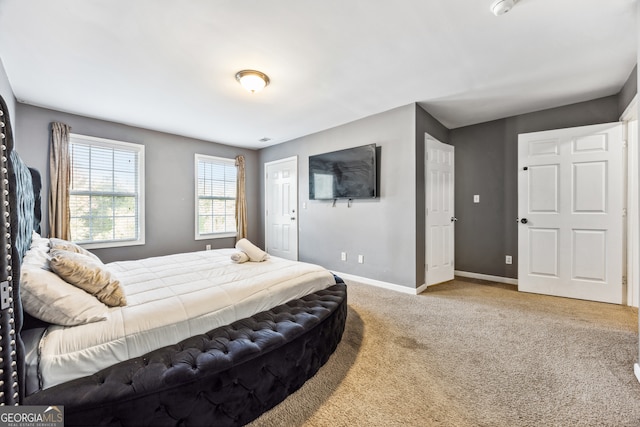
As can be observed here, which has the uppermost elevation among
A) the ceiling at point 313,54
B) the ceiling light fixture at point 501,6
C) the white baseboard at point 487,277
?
the ceiling at point 313,54

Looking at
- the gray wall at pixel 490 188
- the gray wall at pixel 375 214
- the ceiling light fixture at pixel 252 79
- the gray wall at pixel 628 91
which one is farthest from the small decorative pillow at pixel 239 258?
the gray wall at pixel 628 91

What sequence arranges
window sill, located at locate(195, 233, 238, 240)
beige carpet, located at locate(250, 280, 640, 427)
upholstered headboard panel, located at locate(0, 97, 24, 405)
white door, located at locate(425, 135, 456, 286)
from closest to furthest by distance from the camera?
upholstered headboard panel, located at locate(0, 97, 24, 405), beige carpet, located at locate(250, 280, 640, 427), white door, located at locate(425, 135, 456, 286), window sill, located at locate(195, 233, 238, 240)

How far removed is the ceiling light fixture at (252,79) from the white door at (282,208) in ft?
7.18

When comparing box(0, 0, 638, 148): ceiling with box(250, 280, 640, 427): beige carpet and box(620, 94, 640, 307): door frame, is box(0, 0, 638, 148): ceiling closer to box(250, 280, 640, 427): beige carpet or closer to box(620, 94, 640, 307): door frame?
box(620, 94, 640, 307): door frame

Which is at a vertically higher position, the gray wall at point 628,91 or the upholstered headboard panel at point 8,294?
the gray wall at point 628,91

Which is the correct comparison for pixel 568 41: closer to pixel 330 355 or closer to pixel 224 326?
pixel 330 355

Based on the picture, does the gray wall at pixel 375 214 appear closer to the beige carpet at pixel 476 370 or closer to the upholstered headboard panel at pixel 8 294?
the beige carpet at pixel 476 370

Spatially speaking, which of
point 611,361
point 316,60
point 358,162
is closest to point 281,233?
point 358,162

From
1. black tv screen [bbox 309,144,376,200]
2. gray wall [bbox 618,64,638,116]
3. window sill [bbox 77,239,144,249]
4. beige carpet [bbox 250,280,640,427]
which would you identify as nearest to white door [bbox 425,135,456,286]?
black tv screen [bbox 309,144,376,200]

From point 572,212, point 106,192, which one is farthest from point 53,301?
point 572,212

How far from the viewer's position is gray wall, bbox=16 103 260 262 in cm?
321

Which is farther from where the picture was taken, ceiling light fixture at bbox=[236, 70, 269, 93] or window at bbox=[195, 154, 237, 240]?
window at bbox=[195, 154, 237, 240]

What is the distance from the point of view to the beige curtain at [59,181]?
128 inches

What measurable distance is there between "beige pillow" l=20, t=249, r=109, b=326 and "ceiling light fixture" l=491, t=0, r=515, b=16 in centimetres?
288
